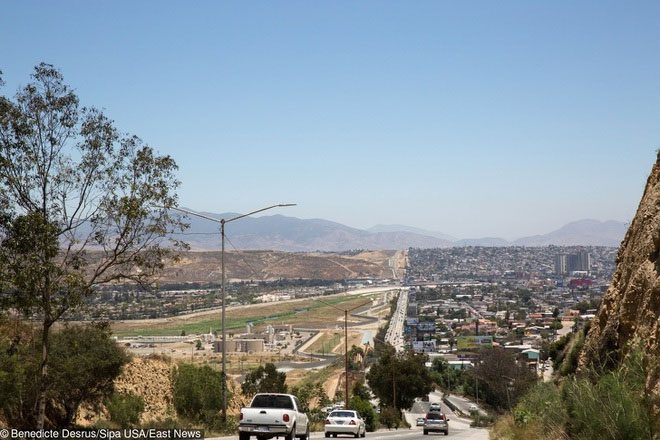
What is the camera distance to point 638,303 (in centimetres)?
2062

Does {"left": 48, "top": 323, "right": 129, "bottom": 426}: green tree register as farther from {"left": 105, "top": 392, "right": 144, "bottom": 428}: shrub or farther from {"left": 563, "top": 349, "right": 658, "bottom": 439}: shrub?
{"left": 563, "top": 349, "right": 658, "bottom": 439}: shrub

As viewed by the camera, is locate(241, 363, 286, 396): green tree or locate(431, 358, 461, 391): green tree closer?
locate(241, 363, 286, 396): green tree

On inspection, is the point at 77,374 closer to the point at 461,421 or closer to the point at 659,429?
the point at 659,429

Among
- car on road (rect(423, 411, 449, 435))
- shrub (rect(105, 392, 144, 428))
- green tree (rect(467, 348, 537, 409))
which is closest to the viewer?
shrub (rect(105, 392, 144, 428))

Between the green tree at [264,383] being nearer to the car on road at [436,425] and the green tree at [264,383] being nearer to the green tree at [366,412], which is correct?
the green tree at [366,412]

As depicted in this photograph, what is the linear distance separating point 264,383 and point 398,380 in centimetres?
2588

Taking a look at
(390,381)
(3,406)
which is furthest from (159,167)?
(390,381)

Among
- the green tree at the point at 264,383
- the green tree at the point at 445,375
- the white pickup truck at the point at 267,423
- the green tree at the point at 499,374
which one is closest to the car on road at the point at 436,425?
the green tree at the point at 264,383

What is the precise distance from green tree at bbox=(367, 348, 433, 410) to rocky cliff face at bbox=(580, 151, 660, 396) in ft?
198

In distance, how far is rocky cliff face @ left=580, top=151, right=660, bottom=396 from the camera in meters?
17.9

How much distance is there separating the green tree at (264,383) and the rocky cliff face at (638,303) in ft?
125

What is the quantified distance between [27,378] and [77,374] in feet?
7.93

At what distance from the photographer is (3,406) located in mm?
32188

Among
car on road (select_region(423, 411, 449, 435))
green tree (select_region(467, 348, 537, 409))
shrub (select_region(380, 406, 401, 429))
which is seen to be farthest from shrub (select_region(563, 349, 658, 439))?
green tree (select_region(467, 348, 537, 409))
